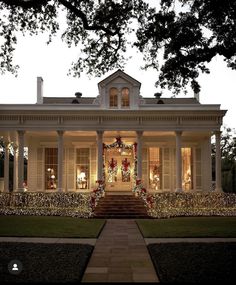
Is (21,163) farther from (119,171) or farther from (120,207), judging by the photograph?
(120,207)

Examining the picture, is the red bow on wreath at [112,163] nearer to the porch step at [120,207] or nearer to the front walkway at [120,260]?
the porch step at [120,207]

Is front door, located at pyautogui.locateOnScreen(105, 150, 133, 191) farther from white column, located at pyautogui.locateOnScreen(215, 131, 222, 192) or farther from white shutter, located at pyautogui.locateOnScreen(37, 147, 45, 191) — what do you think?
white column, located at pyautogui.locateOnScreen(215, 131, 222, 192)

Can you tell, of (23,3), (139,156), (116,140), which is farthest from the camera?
(116,140)

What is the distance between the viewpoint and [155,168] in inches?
952

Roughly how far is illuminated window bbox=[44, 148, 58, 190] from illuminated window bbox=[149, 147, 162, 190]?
5.54m

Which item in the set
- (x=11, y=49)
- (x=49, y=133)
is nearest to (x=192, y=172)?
(x=49, y=133)

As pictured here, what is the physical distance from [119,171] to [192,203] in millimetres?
5197

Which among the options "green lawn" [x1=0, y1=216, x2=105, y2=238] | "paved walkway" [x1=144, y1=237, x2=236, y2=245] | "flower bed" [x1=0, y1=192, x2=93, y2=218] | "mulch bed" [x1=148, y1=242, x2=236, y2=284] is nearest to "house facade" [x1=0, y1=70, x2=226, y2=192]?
"flower bed" [x1=0, y1=192, x2=93, y2=218]

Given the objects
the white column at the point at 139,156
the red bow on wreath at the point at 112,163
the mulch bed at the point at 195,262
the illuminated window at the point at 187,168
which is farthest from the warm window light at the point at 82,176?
the mulch bed at the point at 195,262

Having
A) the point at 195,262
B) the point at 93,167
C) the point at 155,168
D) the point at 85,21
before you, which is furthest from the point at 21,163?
the point at 195,262

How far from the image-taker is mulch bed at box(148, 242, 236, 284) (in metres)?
6.86

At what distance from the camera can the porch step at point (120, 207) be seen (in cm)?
1917

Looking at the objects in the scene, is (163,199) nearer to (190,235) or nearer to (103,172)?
(103,172)

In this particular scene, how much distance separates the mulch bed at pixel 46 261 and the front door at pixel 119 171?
13.4m
